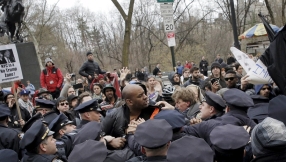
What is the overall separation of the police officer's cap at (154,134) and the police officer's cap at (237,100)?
1.25m

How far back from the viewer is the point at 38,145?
10.8 feet

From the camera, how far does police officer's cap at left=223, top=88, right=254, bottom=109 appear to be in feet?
11.9

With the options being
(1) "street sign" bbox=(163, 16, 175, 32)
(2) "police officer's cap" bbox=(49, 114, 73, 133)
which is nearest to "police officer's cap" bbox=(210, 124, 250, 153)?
(2) "police officer's cap" bbox=(49, 114, 73, 133)

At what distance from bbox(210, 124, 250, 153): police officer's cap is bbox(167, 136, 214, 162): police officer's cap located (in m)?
0.32

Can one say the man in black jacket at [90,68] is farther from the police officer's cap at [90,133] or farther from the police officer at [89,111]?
the police officer's cap at [90,133]

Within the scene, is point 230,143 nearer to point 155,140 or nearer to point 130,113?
point 155,140

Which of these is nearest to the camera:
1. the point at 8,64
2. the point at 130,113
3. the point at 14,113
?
the point at 130,113

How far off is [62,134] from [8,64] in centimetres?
324

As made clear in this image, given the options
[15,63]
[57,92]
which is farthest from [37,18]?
[15,63]

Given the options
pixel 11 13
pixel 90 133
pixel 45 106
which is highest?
pixel 11 13

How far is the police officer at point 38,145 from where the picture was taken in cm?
323

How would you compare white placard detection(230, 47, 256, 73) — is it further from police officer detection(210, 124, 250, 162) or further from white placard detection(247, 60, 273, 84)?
police officer detection(210, 124, 250, 162)

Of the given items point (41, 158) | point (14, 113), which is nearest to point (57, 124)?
point (41, 158)

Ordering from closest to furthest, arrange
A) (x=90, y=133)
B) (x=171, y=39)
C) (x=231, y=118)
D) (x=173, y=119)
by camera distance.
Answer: (x=173, y=119), (x=90, y=133), (x=231, y=118), (x=171, y=39)
